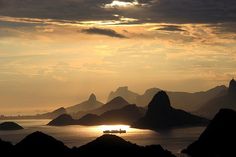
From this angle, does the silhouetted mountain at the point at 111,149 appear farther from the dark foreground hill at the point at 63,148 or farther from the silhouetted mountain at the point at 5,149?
the silhouetted mountain at the point at 5,149

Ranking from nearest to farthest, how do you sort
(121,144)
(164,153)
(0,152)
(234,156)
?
(0,152)
(121,144)
(164,153)
(234,156)

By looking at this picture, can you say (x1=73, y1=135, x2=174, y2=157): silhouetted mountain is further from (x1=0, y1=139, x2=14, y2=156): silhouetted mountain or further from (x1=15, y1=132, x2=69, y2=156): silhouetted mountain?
(x1=0, y1=139, x2=14, y2=156): silhouetted mountain

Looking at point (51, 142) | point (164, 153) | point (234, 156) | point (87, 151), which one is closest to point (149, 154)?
point (164, 153)

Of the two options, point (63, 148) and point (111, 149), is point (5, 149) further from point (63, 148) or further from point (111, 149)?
point (111, 149)

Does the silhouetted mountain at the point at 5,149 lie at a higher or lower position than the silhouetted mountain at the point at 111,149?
higher

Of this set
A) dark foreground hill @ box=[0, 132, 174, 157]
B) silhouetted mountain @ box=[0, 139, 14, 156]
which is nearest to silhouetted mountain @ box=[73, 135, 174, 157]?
dark foreground hill @ box=[0, 132, 174, 157]

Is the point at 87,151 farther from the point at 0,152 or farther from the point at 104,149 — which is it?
the point at 0,152

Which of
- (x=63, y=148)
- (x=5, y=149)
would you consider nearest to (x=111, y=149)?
(x=63, y=148)

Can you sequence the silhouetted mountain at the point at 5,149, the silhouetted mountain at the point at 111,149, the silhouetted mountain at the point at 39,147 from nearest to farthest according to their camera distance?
the silhouetted mountain at the point at 5,149 → the silhouetted mountain at the point at 39,147 → the silhouetted mountain at the point at 111,149

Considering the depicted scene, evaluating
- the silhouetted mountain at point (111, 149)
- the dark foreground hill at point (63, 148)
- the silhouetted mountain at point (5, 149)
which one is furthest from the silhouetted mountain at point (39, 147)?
the silhouetted mountain at point (111, 149)
